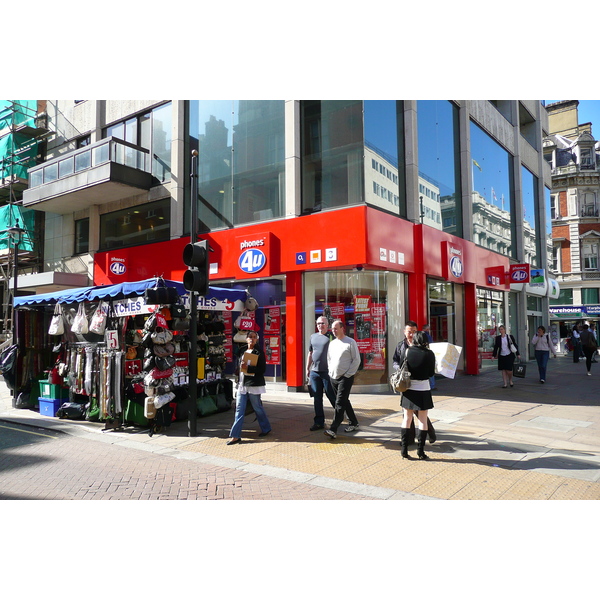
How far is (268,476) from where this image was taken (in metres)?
5.66

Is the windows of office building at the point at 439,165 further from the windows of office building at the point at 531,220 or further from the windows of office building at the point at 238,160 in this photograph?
the windows of office building at the point at 531,220

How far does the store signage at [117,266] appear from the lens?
701 inches

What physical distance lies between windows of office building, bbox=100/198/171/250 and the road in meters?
Result: 11.2

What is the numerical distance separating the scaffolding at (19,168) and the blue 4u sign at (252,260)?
1383 cm

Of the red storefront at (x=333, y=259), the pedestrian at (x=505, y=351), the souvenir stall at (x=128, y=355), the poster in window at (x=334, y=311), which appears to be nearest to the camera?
the souvenir stall at (x=128, y=355)

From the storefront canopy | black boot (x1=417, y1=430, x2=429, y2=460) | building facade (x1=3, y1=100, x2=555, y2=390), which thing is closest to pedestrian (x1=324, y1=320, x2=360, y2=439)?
black boot (x1=417, y1=430, x2=429, y2=460)

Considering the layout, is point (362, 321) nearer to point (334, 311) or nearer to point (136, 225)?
point (334, 311)

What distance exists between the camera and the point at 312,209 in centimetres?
1317

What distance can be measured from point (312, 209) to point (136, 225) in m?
8.42

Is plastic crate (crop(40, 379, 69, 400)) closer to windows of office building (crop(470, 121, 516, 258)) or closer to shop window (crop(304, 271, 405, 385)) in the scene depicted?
shop window (crop(304, 271, 405, 385))

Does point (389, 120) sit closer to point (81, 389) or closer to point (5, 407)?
point (81, 389)

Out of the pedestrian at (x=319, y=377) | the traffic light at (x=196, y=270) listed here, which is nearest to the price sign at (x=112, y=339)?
the traffic light at (x=196, y=270)

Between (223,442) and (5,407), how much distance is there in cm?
729

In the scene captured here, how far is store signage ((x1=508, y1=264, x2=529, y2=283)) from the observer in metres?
19.1
